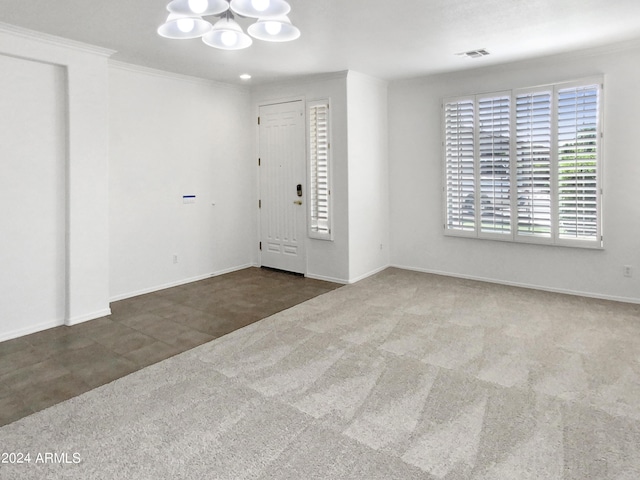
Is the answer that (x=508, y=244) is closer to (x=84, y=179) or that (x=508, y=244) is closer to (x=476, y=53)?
(x=476, y=53)

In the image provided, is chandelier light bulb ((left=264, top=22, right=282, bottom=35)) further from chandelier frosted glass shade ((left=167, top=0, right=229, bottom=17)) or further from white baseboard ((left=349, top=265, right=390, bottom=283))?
white baseboard ((left=349, top=265, right=390, bottom=283))

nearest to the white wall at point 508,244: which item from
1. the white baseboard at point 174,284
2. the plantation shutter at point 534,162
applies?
the plantation shutter at point 534,162

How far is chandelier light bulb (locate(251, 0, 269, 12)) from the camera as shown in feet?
8.64

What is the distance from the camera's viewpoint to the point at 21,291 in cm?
398

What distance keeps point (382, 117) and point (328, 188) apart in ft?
4.56

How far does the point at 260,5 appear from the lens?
2643 mm

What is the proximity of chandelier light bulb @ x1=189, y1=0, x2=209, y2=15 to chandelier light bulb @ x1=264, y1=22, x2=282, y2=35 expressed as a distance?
49 centimetres

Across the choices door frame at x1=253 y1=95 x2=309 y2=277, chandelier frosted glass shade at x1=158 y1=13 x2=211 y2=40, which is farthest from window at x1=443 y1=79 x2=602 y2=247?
chandelier frosted glass shade at x1=158 y1=13 x2=211 y2=40

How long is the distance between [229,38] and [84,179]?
2174mm

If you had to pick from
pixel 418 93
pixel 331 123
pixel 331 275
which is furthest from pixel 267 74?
pixel 331 275

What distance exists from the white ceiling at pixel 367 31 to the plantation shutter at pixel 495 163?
566mm

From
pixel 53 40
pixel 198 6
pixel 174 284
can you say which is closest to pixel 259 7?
pixel 198 6

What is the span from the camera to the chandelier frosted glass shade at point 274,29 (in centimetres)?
298

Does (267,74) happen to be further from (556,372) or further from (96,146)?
(556,372)
